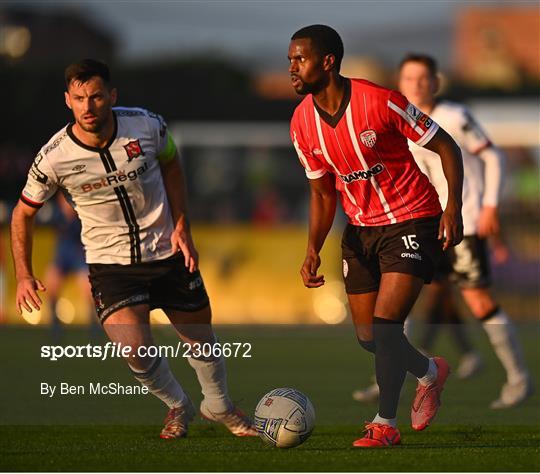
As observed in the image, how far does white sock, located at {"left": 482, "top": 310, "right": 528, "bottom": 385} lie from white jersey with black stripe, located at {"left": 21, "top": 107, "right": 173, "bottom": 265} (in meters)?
3.34

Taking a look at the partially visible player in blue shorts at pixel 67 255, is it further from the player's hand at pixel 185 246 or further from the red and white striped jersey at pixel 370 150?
the red and white striped jersey at pixel 370 150

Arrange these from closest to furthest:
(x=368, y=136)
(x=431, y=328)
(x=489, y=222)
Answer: (x=368, y=136), (x=489, y=222), (x=431, y=328)

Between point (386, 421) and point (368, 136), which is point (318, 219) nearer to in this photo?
point (368, 136)

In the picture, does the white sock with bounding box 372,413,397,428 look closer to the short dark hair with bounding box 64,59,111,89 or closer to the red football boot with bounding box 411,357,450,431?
the red football boot with bounding box 411,357,450,431

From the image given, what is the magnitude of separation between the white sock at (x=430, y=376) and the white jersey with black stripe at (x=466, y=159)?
240 centimetres

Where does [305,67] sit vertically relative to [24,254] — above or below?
above

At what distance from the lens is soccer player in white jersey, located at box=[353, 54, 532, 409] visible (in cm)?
1032

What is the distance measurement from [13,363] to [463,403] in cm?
437

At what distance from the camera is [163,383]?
8.17 meters

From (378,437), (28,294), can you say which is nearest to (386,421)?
(378,437)

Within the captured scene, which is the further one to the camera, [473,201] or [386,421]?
[473,201]

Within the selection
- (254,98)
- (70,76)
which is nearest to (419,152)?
(70,76)

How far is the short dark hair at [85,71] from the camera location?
7.88 meters

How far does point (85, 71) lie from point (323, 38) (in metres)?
1.42
